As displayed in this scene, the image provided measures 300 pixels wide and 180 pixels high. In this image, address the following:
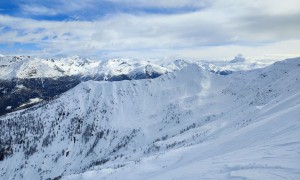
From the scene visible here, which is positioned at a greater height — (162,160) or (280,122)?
(280,122)

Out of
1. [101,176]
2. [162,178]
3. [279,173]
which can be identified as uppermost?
[279,173]

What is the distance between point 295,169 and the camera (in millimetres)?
28219

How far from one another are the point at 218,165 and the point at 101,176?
41.1 m

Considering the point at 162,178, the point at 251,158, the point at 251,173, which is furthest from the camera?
the point at 162,178

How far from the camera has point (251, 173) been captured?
3009 cm

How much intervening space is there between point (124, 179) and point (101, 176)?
14.2m

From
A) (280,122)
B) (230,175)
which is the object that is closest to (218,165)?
(230,175)

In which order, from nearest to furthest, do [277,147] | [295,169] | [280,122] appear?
[295,169], [277,147], [280,122]

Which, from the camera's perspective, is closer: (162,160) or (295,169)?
(295,169)

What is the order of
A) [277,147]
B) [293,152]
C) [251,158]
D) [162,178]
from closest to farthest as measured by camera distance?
[293,152] → [251,158] → [277,147] → [162,178]

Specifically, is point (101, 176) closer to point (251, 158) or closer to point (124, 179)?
point (124, 179)

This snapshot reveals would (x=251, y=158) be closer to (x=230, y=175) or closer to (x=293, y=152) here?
(x=293, y=152)

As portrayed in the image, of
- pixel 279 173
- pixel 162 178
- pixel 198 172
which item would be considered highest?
pixel 279 173

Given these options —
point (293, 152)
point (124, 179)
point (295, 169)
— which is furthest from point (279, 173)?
point (124, 179)
